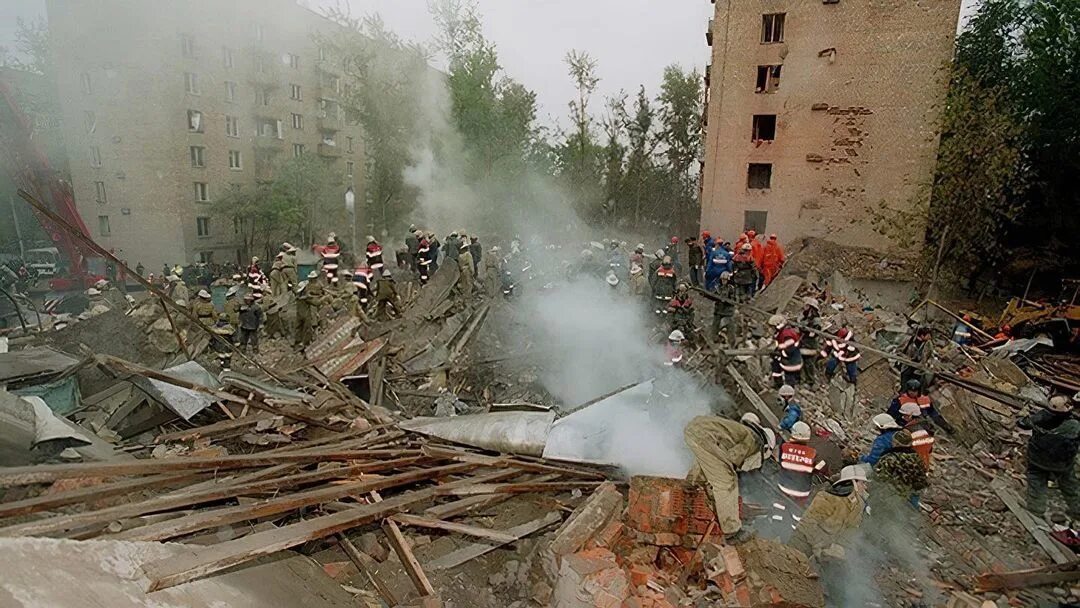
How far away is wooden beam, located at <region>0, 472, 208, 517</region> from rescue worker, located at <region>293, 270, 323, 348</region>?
6.65m

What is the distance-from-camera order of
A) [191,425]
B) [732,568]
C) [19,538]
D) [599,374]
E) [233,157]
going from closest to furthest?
1. [19,538]
2. [732,568]
3. [191,425]
4. [599,374]
5. [233,157]

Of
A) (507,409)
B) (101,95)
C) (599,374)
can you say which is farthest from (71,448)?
(101,95)

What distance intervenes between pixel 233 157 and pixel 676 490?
94.1 ft

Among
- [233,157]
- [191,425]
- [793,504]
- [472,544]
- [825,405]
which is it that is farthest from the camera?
[233,157]

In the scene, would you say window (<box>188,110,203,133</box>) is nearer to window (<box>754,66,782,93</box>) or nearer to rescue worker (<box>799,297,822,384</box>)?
window (<box>754,66,782,93</box>)

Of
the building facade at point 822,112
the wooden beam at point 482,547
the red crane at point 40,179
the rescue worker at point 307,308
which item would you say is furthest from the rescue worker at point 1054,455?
the red crane at point 40,179

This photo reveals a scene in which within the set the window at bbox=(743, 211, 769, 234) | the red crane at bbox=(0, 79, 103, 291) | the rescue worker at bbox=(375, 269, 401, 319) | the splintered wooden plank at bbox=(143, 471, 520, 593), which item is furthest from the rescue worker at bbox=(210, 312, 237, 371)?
the window at bbox=(743, 211, 769, 234)

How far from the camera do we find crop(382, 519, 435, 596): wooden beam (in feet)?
12.6

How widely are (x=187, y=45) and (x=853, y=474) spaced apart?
27.7 meters

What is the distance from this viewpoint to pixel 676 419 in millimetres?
6051

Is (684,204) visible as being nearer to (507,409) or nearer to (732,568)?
(507,409)

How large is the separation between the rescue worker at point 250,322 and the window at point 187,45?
17.9 metres

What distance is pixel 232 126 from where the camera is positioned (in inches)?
1039

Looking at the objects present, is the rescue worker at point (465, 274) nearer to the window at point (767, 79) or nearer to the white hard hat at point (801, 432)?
the white hard hat at point (801, 432)
